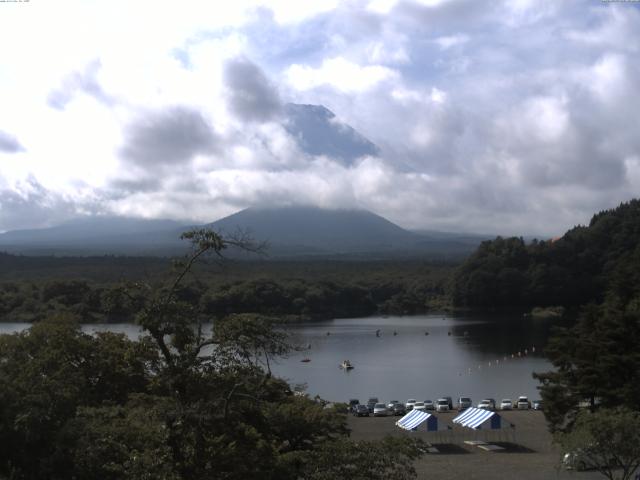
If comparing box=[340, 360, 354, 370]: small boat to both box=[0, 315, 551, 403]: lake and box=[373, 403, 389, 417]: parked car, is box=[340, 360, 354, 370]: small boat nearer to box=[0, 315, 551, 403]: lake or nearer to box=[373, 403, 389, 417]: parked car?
box=[0, 315, 551, 403]: lake

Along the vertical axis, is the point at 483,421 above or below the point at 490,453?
above

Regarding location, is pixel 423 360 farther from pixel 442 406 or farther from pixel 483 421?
pixel 483 421

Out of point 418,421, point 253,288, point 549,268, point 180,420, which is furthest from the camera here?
point 549,268

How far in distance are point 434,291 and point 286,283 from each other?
14922 millimetres

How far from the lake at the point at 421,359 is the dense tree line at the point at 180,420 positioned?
15.2 meters

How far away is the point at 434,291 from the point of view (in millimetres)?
64000

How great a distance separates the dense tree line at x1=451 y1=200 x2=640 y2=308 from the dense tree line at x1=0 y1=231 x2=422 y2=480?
52029 millimetres

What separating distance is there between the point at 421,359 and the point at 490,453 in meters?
18.9

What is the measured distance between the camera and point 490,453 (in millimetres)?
15602

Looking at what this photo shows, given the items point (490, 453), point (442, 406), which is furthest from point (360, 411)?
point (490, 453)

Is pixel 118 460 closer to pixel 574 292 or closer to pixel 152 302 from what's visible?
pixel 152 302

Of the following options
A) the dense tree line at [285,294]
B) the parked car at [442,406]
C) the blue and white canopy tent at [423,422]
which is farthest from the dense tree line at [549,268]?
the blue and white canopy tent at [423,422]

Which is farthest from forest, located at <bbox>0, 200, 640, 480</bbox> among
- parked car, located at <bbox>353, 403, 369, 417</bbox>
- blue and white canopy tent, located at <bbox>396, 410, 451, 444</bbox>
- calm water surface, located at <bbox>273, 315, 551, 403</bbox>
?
calm water surface, located at <bbox>273, 315, 551, 403</bbox>

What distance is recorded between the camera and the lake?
89.2 feet
